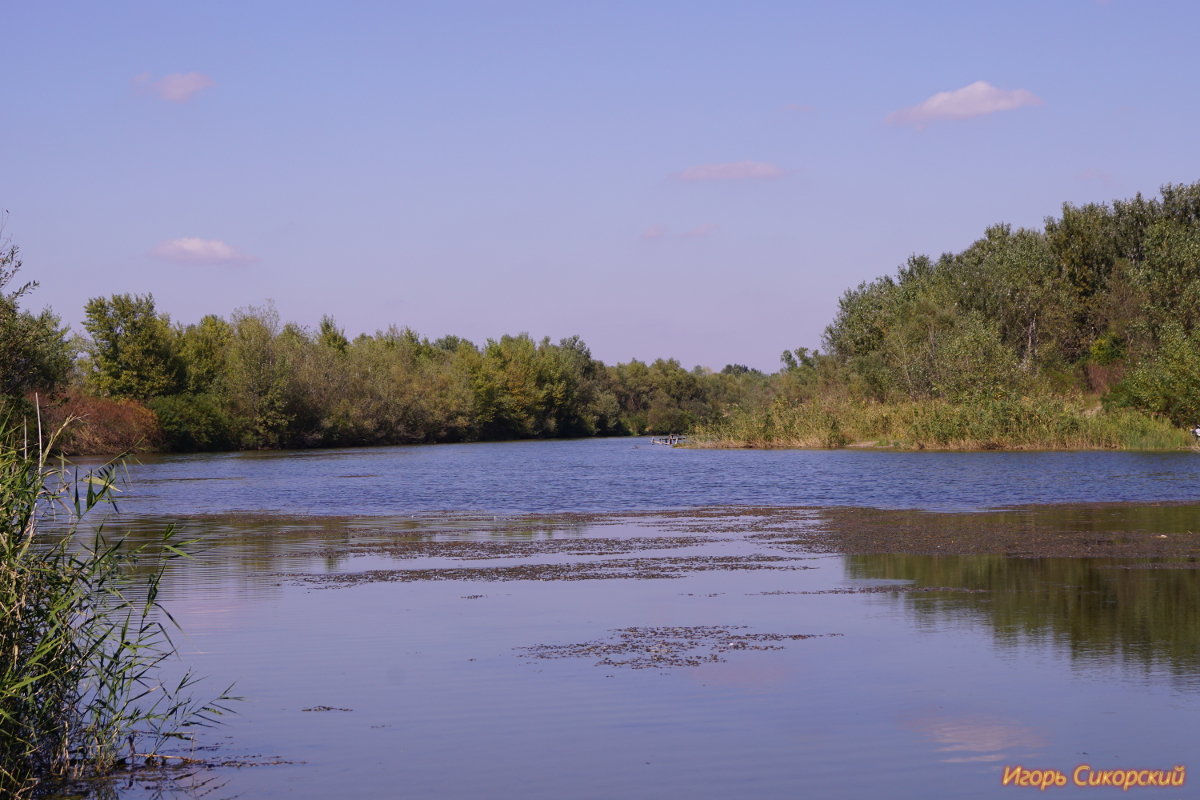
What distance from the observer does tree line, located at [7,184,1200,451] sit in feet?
183

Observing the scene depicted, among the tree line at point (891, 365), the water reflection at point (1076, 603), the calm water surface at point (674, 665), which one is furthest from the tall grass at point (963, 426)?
the water reflection at point (1076, 603)

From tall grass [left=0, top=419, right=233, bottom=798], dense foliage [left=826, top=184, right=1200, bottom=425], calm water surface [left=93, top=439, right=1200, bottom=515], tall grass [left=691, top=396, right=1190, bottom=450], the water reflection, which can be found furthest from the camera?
dense foliage [left=826, top=184, right=1200, bottom=425]

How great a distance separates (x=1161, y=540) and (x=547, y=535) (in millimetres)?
10585

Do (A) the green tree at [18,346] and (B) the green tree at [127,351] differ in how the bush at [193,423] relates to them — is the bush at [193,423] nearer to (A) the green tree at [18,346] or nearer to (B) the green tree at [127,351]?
(B) the green tree at [127,351]

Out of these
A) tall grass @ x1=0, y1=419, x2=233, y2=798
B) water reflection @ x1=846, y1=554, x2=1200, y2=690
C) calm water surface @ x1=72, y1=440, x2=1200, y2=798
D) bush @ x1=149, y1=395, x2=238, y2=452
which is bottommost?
calm water surface @ x1=72, y1=440, x2=1200, y2=798

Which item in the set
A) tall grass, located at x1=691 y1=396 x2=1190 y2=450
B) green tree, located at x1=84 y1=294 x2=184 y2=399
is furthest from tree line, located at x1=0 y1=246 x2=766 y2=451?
tall grass, located at x1=691 y1=396 x2=1190 y2=450

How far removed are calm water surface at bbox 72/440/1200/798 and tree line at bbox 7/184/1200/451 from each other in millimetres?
27619

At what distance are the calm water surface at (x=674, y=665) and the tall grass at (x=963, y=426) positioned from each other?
3110 centimetres

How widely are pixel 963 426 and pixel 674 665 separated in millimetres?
47274

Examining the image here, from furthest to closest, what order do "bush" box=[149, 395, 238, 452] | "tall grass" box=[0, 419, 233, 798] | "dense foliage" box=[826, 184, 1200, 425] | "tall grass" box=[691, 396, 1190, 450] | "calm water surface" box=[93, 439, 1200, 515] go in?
"bush" box=[149, 395, 238, 452] → "dense foliage" box=[826, 184, 1200, 425] → "tall grass" box=[691, 396, 1190, 450] → "calm water surface" box=[93, 439, 1200, 515] → "tall grass" box=[0, 419, 233, 798]

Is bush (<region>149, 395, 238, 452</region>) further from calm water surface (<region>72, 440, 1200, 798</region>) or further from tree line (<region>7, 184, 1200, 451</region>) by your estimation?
calm water surface (<region>72, 440, 1200, 798</region>)

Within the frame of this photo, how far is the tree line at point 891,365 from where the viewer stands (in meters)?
55.7

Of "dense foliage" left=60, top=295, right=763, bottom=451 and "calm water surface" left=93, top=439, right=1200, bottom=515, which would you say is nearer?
"calm water surface" left=93, top=439, right=1200, bottom=515

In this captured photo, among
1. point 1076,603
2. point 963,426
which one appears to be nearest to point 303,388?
point 963,426
